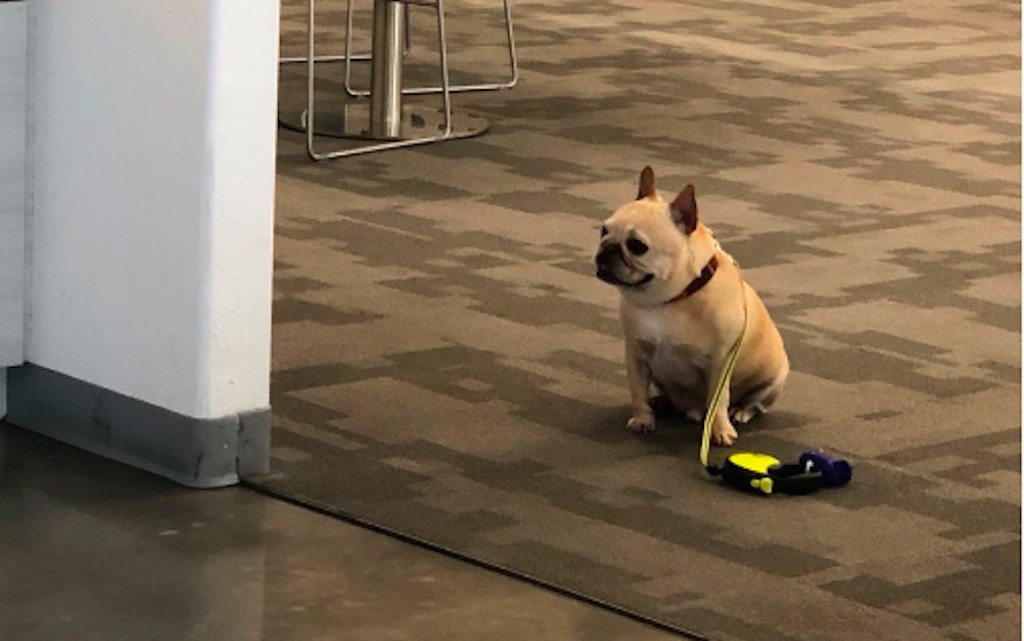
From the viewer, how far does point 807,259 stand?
5758 millimetres

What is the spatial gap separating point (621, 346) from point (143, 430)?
50.5 inches

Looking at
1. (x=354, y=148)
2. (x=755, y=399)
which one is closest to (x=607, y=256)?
(x=755, y=399)

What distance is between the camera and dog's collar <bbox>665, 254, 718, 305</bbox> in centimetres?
402

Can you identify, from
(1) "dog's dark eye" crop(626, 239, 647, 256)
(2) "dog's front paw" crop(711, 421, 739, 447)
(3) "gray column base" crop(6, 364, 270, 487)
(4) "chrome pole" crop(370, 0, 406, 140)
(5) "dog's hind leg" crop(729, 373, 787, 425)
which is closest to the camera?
(3) "gray column base" crop(6, 364, 270, 487)

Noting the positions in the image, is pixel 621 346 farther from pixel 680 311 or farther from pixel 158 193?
pixel 158 193

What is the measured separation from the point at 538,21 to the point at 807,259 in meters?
4.95

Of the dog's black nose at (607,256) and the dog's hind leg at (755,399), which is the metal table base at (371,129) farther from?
the dog's black nose at (607,256)

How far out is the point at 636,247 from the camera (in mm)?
3975

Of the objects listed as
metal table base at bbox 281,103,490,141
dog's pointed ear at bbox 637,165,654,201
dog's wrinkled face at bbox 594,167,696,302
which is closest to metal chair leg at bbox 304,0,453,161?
metal table base at bbox 281,103,490,141

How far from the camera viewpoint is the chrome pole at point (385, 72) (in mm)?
7262

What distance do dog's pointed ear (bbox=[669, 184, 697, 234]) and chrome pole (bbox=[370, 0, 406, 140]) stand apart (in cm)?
333

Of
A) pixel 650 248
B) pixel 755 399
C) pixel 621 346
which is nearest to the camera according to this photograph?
pixel 650 248

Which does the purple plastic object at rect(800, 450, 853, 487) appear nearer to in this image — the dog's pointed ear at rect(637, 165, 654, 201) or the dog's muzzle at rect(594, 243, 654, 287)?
the dog's muzzle at rect(594, 243, 654, 287)

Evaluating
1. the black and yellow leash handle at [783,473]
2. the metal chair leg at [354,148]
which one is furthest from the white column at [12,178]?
the metal chair leg at [354,148]
